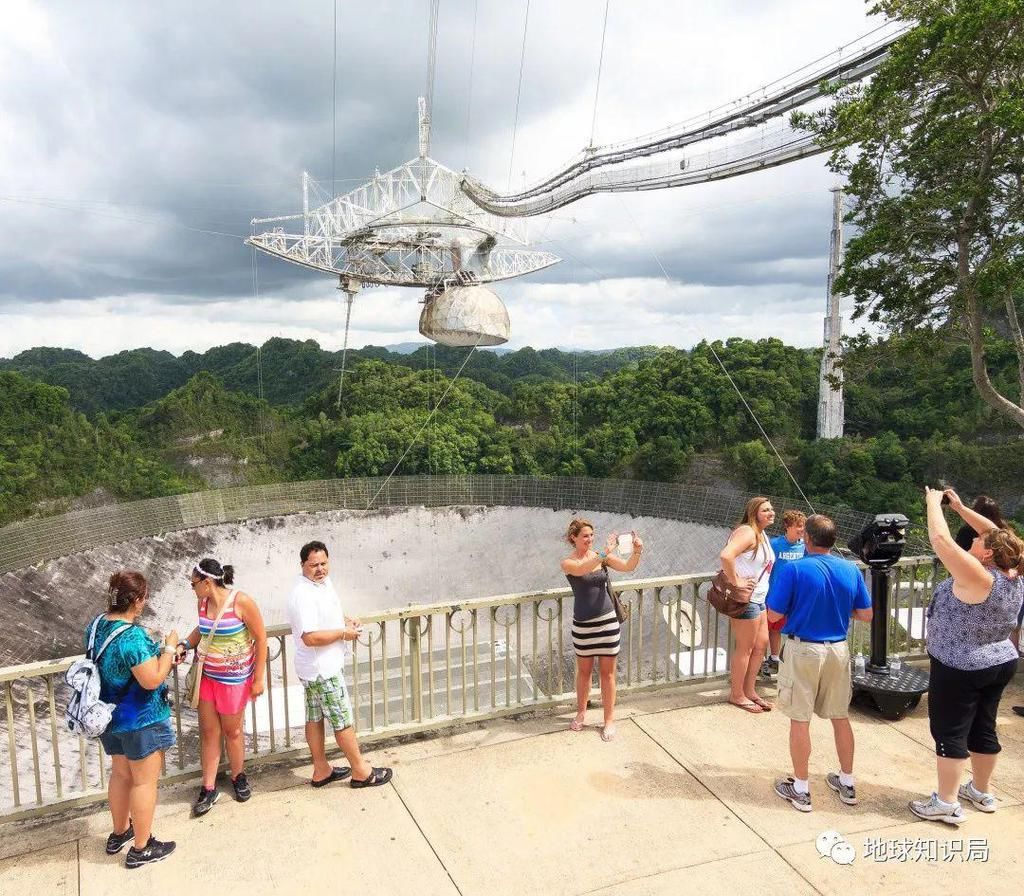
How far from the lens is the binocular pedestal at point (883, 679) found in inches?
163

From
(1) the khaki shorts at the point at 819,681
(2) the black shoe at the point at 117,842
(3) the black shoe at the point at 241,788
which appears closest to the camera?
(2) the black shoe at the point at 117,842

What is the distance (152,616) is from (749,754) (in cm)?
1890

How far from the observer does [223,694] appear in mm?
3260

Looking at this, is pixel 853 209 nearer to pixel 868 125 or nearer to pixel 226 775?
pixel 868 125

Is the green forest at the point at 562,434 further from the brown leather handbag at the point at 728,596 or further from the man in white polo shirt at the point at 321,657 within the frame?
the man in white polo shirt at the point at 321,657

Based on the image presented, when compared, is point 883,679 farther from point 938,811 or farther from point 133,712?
point 133,712

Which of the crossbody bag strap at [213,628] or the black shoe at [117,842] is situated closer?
the black shoe at [117,842]

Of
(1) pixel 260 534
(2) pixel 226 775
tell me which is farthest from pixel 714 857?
(1) pixel 260 534

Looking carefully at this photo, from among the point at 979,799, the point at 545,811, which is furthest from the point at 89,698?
the point at 979,799

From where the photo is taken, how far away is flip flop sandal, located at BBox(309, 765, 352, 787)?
3.49 m

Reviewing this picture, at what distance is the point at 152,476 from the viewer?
33.4 m

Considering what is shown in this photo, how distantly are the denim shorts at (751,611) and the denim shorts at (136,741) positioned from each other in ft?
10.0

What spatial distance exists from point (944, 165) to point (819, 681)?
203 inches

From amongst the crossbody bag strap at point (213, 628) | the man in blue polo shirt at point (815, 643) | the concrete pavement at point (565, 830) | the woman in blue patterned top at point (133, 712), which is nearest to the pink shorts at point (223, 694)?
the crossbody bag strap at point (213, 628)
